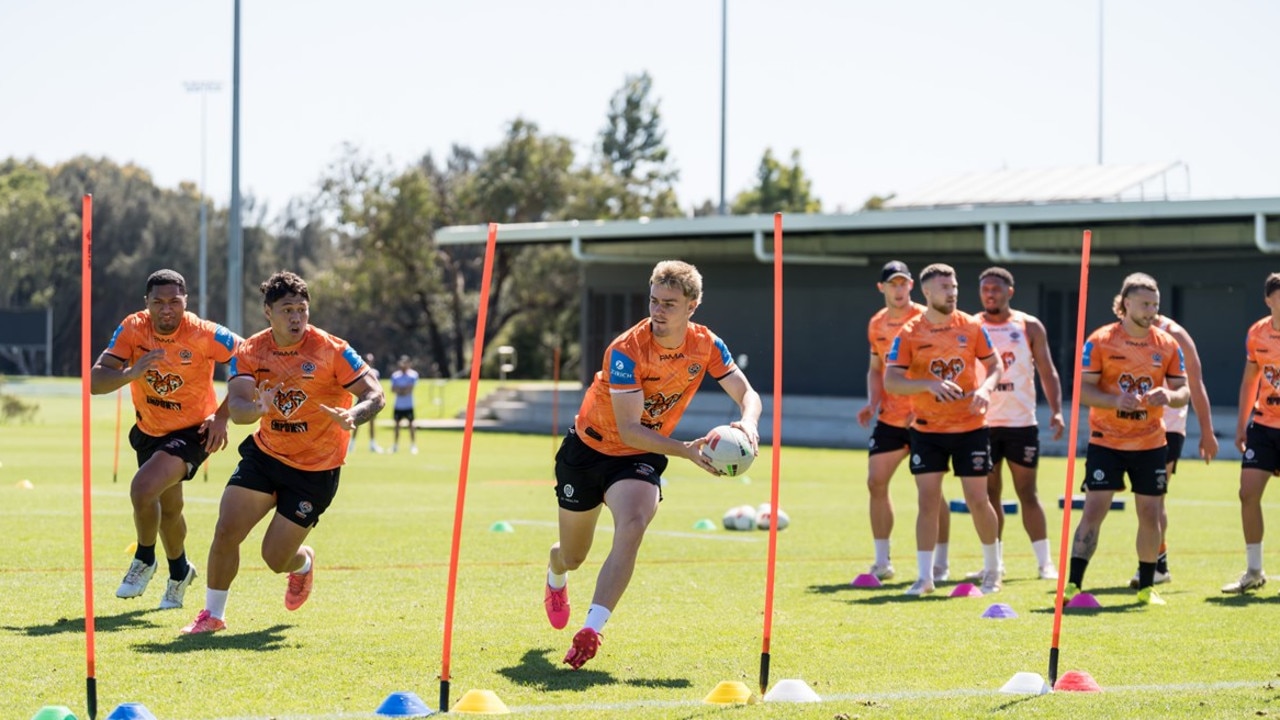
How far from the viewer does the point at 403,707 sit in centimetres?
684

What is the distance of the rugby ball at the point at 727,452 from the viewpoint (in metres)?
7.84

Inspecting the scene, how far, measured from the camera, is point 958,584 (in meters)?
12.2

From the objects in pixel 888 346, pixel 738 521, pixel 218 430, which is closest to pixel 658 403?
pixel 218 430

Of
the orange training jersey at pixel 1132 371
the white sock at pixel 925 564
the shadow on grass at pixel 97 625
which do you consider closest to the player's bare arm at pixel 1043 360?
the orange training jersey at pixel 1132 371

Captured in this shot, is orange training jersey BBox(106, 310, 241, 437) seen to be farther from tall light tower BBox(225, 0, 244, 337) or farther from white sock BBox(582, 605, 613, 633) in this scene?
tall light tower BBox(225, 0, 244, 337)

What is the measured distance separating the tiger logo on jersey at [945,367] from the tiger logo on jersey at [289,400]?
4535 millimetres

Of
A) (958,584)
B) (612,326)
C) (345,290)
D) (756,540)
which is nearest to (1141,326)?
(958,584)

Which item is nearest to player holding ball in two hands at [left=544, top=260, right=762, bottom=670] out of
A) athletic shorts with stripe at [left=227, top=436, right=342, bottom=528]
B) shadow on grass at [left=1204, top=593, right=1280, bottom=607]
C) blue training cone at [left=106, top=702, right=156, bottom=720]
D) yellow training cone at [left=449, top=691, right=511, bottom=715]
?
yellow training cone at [left=449, top=691, right=511, bottom=715]

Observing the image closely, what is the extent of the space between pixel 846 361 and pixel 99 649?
40119mm

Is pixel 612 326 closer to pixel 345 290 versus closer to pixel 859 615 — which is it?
pixel 345 290

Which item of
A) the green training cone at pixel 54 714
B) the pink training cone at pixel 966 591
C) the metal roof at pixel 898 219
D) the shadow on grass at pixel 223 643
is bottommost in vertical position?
the pink training cone at pixel 966 591

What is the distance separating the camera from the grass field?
289 inches

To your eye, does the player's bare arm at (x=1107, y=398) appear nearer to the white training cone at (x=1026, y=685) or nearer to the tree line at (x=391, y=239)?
the white training cone at (x=1026, y=685)

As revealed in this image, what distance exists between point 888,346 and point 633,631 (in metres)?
4.17
